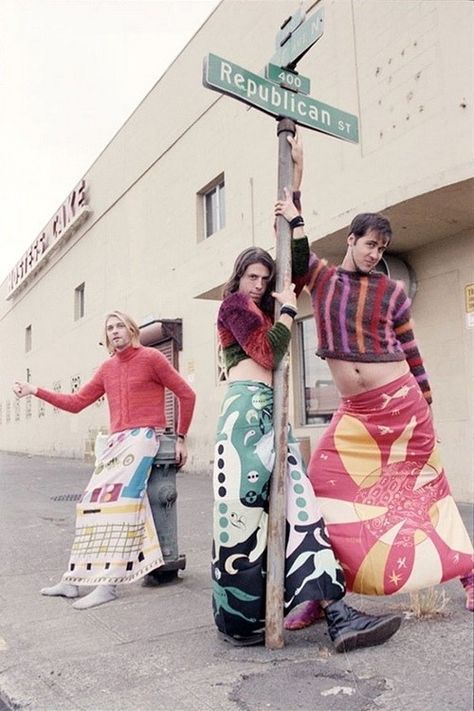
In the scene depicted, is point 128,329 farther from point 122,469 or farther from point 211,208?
point 211,208

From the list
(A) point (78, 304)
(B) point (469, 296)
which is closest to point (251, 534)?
(B) point (469, 296)

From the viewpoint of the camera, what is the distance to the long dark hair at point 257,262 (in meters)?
2.89

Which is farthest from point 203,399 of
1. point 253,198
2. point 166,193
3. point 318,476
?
point 318,476

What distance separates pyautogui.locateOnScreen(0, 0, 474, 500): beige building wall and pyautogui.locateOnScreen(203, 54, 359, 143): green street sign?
345 cm

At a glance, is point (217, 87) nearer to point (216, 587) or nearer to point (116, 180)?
point (216, 587)

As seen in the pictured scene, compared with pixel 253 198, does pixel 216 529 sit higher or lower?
lower

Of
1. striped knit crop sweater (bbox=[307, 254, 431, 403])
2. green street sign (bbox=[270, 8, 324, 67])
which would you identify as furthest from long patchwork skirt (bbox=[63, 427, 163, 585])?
green street sign (bbox=[270, 8, 324, 67])

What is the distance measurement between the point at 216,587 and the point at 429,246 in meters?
5.44

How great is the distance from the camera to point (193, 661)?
266 centimetres

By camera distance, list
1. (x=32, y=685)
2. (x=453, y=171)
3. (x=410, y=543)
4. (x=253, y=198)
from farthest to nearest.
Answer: (x=253, y=198)
(x=453, y=171)
(x=410, y=543)
(x=32, y=685)

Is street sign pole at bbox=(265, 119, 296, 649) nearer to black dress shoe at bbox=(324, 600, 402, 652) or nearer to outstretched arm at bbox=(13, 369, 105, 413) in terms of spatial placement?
black dress shoe at bbox=(324, 600, 402, 652)

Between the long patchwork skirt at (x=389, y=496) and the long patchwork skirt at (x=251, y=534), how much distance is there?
0.39 ft

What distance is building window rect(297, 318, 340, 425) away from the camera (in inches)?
373

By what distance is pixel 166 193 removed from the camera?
47.0 ft
